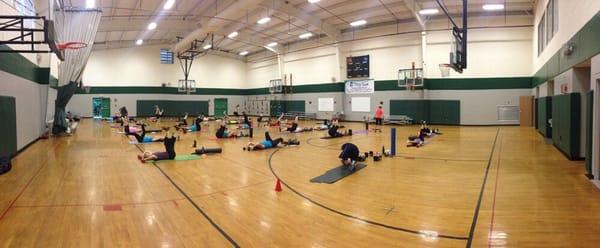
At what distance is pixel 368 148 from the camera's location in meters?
13.0

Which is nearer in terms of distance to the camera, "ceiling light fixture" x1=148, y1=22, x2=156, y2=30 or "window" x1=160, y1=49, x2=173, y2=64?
"ceiling light fixture" x1=148, y1=22, x2=156, y2=30

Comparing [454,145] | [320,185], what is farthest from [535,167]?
[320,185]

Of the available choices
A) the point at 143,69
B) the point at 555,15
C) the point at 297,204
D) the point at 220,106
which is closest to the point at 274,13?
the point at 555,15

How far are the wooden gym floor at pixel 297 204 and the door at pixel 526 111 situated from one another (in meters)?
13.7

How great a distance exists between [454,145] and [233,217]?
35.7ft

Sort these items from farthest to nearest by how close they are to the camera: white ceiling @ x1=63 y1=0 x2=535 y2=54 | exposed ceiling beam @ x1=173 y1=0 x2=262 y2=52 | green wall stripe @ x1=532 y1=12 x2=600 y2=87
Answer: white ceiling @ x1=63 y1=0 x2=535 y2=54 → exposed ceiling beam @ x1=173 y1=0 x2=262 y2=52 → green wall stripe @ x1=532 y1=12 x2=600 y2=87

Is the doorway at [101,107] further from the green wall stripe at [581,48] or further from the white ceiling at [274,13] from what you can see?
the green wall stripe at [581,48]

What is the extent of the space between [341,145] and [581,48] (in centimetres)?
791

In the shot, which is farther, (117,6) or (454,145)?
(117,6)

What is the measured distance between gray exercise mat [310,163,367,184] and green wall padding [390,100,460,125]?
1701cm

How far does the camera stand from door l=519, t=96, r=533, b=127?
22375 millimetres

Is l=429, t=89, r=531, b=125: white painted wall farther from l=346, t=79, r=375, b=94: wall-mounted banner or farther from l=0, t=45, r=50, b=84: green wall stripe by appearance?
l=0, t=45, r=50, b=84: green wall stripe

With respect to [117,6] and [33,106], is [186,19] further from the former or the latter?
[33,106]

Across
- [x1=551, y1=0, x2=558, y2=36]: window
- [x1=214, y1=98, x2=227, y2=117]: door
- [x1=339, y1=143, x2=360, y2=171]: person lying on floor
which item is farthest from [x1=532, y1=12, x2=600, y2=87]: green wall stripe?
[x1=214, y1=98, x2=227, y2=117]: door
